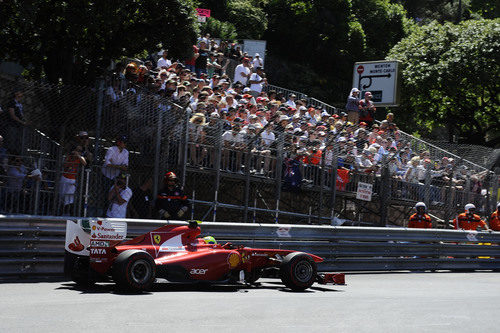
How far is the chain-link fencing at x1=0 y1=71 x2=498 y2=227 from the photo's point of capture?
12.5m

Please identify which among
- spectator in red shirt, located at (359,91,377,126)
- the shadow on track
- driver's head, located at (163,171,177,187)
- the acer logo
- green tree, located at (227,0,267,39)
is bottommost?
the shadow on track

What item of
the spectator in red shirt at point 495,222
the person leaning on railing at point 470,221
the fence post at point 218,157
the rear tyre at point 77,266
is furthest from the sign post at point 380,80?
the rear tyre at point 77,266

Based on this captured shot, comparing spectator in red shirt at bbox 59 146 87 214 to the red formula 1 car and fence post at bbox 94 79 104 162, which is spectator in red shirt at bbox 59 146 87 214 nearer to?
fence post at bbox 94 79 104 162

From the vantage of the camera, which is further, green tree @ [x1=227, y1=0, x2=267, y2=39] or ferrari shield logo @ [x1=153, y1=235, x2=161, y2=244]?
green tree @ [x1=227, y1=0, x2=267, y2=39]

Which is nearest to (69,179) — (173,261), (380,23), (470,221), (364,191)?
(173,261)

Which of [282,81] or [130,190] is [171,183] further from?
[282,81]

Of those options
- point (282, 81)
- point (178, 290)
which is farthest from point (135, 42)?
point (282, 81)

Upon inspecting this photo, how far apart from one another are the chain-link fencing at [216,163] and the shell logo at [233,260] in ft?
9.95

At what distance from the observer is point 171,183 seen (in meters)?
13.7

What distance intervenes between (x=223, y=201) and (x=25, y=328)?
9.65 meters

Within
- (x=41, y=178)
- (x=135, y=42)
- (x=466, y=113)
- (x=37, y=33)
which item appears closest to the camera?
(x=41, y=178)

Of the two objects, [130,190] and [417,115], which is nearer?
[130,190]

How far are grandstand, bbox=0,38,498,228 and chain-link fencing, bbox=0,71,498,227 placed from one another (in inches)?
0.9

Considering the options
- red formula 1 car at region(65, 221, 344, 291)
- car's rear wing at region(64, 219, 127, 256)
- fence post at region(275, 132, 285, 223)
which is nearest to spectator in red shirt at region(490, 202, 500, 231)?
fence post at region(275, 132, 285, 223)
